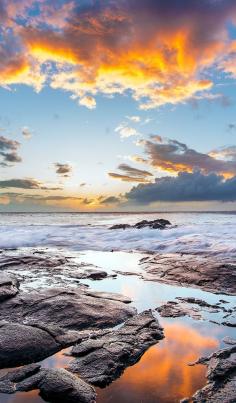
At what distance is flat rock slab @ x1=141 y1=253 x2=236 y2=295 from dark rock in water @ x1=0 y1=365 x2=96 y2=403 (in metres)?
5.05

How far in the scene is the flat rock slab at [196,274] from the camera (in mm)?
8453

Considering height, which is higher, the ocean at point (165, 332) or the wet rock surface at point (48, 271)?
the wet rock surface at point (48, 271)

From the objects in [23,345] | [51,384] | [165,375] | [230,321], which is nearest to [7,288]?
[23,345]

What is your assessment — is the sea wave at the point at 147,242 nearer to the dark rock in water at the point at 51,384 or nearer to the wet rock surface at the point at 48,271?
the wet rock surface at the point at 48,271

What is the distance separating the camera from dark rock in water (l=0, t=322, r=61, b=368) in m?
4.39

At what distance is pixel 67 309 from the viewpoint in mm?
6078

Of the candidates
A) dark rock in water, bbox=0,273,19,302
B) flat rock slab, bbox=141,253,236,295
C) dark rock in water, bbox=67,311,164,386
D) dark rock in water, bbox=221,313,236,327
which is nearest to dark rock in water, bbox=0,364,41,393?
dark rock in water, bbox=67,311,164,386

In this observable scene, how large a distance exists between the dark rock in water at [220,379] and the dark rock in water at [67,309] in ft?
6.09

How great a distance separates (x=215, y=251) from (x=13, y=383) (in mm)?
11012

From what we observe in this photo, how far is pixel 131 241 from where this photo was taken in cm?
1931

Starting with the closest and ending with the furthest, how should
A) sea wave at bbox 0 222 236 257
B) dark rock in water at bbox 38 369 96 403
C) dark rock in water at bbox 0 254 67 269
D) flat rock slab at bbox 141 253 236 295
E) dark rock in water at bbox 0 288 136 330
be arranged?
dark rock in water at bbox 38 369 96 403
dark rock in water at bbox 0 288 136 330
flat rock slab at bbox 141 253 236 295
dark rock in water at bbox 0 254 67 269
sea wave at bbox 0 222 236 257

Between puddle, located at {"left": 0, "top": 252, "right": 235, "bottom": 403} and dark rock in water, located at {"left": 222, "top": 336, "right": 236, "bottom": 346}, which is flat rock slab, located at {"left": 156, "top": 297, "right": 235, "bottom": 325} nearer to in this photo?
puddle, located at {"left": 0, "top": 252, "right": 235, "bottom": 403}

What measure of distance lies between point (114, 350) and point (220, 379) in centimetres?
138

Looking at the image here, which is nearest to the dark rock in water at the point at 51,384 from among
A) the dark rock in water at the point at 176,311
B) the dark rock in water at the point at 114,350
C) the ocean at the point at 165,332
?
the ocean at the point at 165,332
